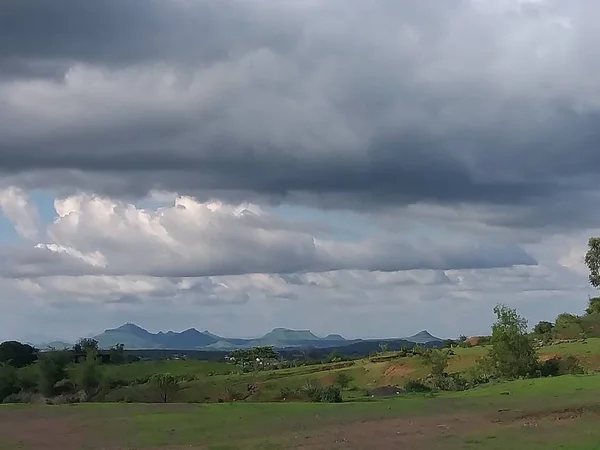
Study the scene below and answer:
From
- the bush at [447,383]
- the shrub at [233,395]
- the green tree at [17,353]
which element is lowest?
the shrub at [233,395]

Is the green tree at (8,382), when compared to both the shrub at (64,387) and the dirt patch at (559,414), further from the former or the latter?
the dirt patch at (559,414)

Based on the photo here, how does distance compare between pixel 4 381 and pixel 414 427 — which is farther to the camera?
pixel 4 381

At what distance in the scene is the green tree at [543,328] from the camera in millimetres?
128887

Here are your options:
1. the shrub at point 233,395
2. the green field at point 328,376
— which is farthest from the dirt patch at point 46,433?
the shrub at point 233,395

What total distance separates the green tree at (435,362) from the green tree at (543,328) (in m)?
34.3

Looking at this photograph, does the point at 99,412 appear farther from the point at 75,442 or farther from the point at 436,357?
the point at 436,357

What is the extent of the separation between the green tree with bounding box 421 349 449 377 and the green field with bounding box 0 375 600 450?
1189 inches

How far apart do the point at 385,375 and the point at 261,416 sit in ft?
195

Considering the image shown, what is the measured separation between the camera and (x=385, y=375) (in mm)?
104000

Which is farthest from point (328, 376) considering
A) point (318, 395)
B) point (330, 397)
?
point (330, 397)

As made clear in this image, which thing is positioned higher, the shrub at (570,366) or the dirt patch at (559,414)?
the shrub at (570,366)

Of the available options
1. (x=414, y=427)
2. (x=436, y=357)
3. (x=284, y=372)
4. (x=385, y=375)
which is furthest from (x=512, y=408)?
(x=284, y=372)

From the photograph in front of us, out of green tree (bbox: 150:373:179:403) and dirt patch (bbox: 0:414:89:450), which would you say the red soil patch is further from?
dirt patch (bbox: 0:414:89:450)

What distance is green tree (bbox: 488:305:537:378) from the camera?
3081 inches
